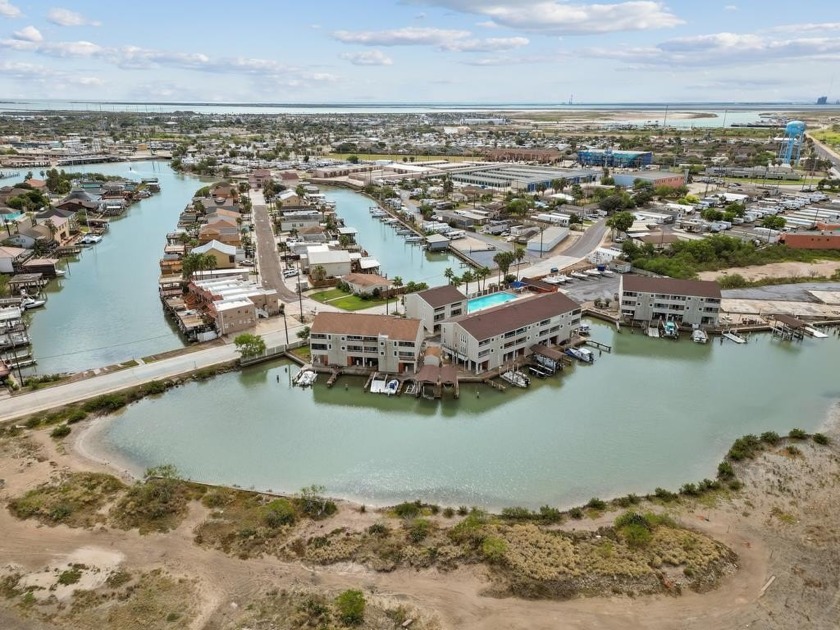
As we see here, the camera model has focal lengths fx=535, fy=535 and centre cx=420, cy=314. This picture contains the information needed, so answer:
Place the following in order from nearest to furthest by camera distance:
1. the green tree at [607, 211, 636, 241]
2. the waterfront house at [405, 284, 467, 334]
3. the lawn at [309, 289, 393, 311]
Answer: the waterfront house at [405, 284, 467, 334], the lawn at [309, 289, 393, 311], the green tree at [607, 211, 636, 241]

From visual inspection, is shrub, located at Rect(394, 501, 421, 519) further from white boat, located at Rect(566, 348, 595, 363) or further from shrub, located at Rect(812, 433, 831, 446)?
shrub, located at Rect(812, 433, 831, 446)

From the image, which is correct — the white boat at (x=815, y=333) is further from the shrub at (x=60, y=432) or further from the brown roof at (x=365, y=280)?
the shrub at (x=60, y=432)

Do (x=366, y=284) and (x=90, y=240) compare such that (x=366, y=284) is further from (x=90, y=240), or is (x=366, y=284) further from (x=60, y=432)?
(x=90, y=240)

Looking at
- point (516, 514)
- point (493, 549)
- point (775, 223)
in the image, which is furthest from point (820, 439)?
point (775, 223)

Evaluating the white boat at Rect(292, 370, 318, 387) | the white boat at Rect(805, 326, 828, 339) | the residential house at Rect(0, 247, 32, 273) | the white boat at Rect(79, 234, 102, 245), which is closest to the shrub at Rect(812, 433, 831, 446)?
the white boat at Rect(805, 326, 828, 339)

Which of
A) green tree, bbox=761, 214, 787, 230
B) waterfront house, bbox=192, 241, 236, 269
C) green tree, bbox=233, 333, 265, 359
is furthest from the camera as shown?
green tree, bbox=761, 214, 787, 230

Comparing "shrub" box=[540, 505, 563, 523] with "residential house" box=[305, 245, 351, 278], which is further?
"residential house" box=[305, 245, 351, 278]

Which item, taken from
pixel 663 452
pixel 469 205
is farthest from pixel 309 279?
pixel 469 205

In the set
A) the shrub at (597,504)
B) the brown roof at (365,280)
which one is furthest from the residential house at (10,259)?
the shrub at (597,504)
